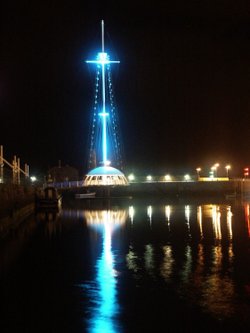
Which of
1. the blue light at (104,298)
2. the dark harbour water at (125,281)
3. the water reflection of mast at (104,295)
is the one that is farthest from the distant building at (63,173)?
the blue light at (104,298)

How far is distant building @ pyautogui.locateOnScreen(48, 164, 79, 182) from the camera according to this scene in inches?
4568

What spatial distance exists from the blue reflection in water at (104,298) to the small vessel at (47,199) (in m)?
34.5

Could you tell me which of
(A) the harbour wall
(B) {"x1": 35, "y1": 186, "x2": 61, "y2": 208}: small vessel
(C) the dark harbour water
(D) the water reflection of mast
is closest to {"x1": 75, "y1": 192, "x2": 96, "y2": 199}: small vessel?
(A) the harbour wall

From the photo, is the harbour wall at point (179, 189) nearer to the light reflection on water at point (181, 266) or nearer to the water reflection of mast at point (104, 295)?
the light reflection on water at point (181, 266)

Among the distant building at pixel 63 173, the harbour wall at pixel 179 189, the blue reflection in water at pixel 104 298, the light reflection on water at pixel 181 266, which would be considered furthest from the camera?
the distant building at pixel 63 173

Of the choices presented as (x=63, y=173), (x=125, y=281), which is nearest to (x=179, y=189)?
(x=63, y=173)

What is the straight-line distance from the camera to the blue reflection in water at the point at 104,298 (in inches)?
518

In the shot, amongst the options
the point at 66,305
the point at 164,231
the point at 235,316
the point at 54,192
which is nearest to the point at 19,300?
the point at 66,305

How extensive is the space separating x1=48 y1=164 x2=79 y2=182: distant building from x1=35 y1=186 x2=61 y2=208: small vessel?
53.3 meters

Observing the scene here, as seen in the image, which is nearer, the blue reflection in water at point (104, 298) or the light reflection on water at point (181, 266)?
the blue reflection in water at point (104, 298)

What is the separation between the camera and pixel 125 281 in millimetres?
18469

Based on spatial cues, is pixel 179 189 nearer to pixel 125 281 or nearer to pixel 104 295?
pixel 125 281

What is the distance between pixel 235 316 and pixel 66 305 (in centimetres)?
460

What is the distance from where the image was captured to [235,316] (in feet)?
45.1
